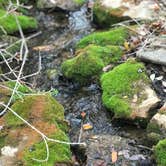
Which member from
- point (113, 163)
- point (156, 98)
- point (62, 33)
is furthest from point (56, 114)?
point (62, 33)

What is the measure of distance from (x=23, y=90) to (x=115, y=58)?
2.07 metres

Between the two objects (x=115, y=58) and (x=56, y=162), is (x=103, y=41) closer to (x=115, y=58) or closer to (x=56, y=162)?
(x=115, y=58)

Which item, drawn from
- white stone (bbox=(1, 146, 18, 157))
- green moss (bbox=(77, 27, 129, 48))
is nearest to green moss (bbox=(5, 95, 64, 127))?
white stone (bbox=(1, 146, 18, 157))

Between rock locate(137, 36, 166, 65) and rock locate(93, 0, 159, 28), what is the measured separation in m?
1.83

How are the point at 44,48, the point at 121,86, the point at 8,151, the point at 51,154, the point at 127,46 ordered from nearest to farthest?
1. the point at 51,154
2. the point at 8,151
3. the point at 121,86
4. the point at 127,46
5. the point at 44,48

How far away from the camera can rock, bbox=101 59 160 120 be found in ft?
22.0

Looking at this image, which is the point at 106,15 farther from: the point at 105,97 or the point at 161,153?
the point at 161,153

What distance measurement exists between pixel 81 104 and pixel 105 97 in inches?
18.4

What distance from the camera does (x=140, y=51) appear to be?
306 inches

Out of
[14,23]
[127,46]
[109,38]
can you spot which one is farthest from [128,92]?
[14,23]

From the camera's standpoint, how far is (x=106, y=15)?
10453 mm

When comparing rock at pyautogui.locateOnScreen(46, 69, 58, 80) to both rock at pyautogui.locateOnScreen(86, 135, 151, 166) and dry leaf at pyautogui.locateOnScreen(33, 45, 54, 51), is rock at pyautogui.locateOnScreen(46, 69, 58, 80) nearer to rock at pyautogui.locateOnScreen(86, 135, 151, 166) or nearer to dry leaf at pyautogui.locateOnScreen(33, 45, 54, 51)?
dry leaf at pyautogui.locateOnScreen(33, 45, 54, 51)

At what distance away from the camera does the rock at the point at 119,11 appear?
9.90 metres

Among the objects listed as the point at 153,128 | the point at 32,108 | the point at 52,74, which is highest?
the point at 32,108
